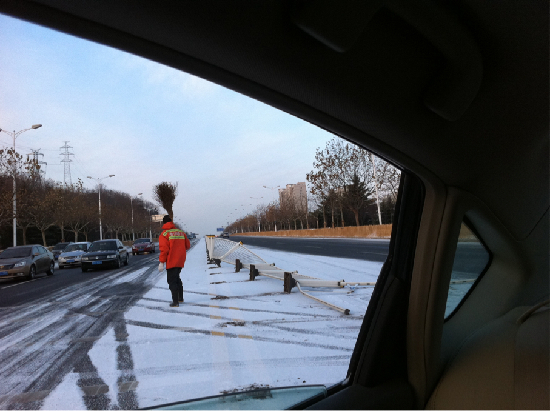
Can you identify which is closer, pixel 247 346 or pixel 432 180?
pixel 432 180

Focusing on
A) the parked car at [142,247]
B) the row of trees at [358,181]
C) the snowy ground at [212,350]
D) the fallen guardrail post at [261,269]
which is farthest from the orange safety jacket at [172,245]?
the parked car at [142,247]

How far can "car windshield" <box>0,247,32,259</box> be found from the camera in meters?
17.1

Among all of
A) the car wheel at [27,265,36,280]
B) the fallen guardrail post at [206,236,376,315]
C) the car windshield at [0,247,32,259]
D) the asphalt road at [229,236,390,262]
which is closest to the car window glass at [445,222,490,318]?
the fallen guardrail post at [206,236,376,315]

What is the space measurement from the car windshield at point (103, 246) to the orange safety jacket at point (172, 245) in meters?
13.8

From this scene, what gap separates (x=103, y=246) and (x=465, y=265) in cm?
2075

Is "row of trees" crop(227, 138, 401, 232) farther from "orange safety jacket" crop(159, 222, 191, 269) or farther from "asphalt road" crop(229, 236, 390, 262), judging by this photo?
"orange safety jacket" crop(159, 222, 191, 269)

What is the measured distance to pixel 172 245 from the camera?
7598mm

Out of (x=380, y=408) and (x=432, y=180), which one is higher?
(x=432, y=180)

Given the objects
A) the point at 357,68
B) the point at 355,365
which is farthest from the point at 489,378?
the point at 357,68

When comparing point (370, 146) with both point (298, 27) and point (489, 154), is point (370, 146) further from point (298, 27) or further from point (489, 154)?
point (298, 27)

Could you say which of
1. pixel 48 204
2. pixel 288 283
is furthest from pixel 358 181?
pixel 48 204

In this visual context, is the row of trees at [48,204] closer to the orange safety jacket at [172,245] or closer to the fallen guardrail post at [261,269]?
the fallen guardrail post at [261,269]

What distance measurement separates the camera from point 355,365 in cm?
207

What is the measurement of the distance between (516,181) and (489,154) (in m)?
0.25
